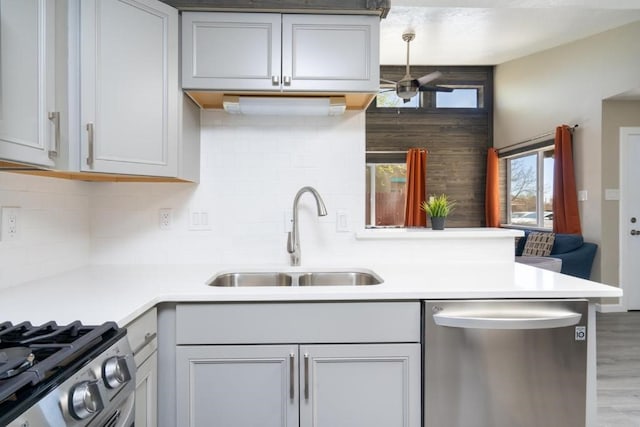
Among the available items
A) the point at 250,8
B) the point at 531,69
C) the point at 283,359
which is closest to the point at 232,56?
the point at 250,8

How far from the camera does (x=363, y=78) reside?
1.68 meters

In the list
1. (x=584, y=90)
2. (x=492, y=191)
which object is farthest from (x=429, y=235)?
(x=492, y=191)

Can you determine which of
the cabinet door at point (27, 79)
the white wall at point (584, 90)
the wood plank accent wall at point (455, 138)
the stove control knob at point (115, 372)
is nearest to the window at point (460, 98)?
the wood plank accent wall at point (455, 138)

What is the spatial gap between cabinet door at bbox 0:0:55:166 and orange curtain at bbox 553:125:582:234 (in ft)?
16.4

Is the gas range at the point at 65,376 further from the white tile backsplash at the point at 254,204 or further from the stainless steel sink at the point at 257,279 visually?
the white tile backsplash at the point at 254,204

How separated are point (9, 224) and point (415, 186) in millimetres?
5441

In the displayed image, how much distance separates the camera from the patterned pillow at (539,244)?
4228 mm

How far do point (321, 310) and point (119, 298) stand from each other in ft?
2.30

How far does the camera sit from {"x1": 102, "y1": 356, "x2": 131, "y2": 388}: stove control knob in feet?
2.81

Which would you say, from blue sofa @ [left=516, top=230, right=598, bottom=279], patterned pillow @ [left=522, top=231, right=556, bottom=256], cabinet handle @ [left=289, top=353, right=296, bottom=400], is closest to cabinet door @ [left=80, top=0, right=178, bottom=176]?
cabinet handle @ [left=289, top=353, right=296, bottom=400]

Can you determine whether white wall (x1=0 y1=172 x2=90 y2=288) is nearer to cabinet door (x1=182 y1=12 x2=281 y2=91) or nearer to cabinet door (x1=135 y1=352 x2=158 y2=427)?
cabinet door (x1=135 y1=352 x2=158 y2=427)

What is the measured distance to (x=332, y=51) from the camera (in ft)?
5.50

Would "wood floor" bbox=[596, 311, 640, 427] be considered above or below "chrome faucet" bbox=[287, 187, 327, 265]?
below

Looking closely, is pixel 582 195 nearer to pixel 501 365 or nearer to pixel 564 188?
pixel 564 188
